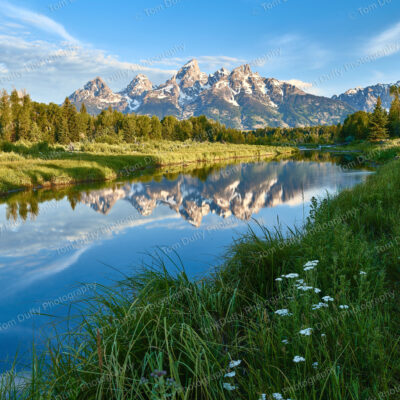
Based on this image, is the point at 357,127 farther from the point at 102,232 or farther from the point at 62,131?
the point at 102,232

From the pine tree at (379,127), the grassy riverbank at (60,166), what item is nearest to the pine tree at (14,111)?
the grassy riverbank at (60,166)

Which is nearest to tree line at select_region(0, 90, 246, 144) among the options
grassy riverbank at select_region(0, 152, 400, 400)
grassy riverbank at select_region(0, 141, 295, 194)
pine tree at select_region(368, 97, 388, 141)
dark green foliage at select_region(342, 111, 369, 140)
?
grassy riverbank at select_region(0, 141, 295, 194)

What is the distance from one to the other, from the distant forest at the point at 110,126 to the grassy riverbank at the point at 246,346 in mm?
49812

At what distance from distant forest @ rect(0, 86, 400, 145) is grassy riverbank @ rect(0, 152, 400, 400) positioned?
163 feet

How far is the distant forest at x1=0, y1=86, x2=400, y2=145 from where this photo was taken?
5769cm

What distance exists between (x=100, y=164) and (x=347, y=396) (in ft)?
78.3

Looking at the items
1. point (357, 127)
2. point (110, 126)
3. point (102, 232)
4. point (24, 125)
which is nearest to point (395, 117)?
point (357, 127)

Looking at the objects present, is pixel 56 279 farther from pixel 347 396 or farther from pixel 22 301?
pixel 347 396

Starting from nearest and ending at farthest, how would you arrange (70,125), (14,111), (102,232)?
(102,232) < (14,111) < (70,125)

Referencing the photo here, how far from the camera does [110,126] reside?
77.2 metres

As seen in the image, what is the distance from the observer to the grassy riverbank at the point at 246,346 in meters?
2.38

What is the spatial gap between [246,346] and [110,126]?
261ft

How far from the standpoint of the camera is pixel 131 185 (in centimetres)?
1972

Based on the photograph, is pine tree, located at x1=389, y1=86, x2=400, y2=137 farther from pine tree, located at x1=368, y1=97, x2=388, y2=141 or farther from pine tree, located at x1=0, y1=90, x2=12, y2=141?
pine tree, located at x1=0, y1=90, x2=12, y2=141
